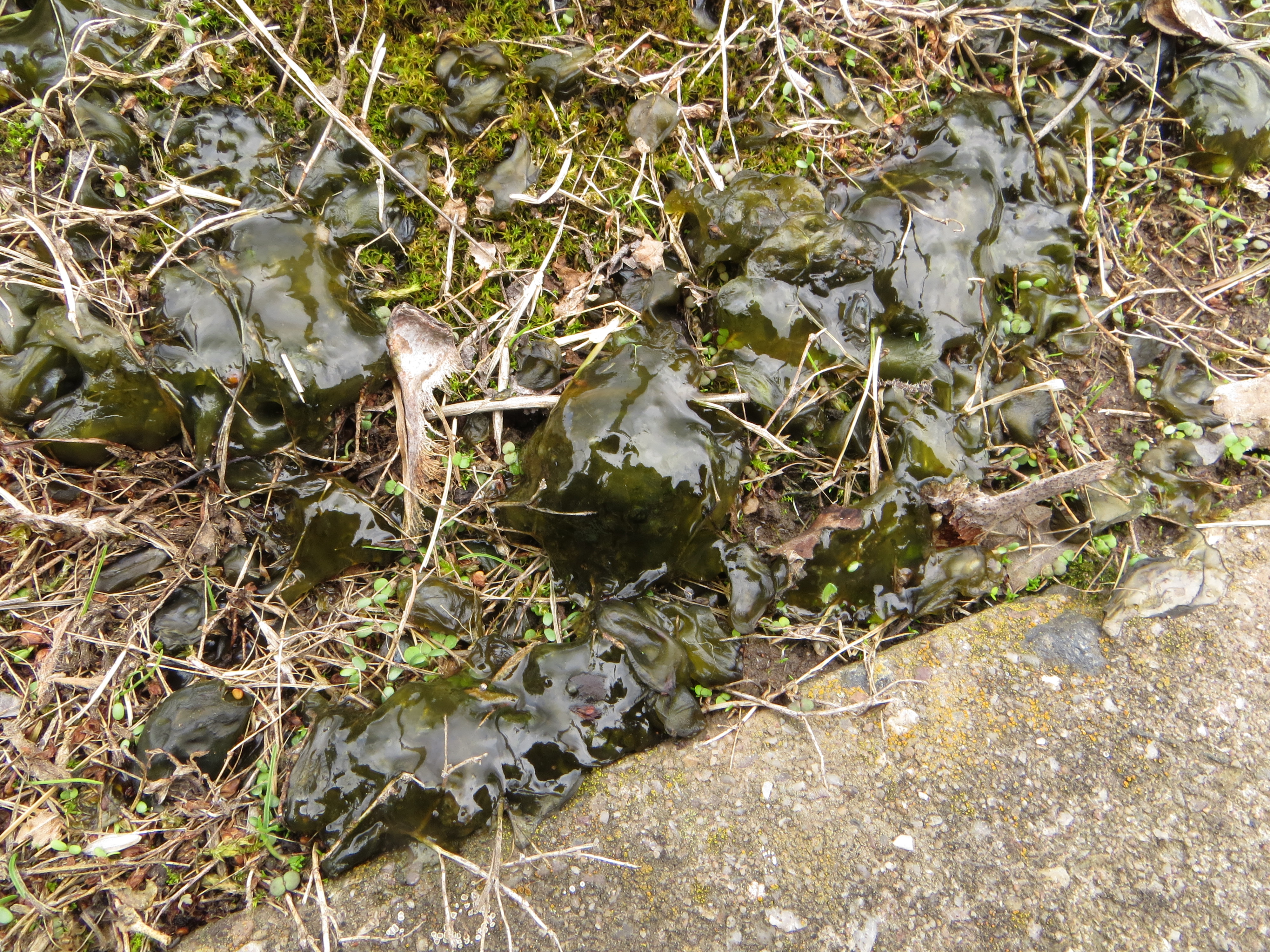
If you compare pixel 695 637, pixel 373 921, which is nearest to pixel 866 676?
pixel 695 637

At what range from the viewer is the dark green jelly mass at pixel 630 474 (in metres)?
2.08

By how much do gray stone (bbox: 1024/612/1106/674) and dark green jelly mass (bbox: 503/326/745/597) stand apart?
1100mm

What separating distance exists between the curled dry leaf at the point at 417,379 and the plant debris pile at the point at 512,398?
0.04 feet

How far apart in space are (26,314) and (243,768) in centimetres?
160

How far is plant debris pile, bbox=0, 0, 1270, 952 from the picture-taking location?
81.0 inches

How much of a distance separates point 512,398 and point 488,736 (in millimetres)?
1093

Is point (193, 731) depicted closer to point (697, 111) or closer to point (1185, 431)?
point (697, 111)

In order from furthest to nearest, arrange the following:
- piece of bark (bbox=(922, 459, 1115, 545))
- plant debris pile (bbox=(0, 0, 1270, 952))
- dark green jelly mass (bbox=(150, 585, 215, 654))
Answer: piece of bark (bbox=(922, 459, 1115, 545)), dark green jelly mass (bbox=(150, 585, 215, 654)), plant debris pile (bbox=(0, 0, 1270, 952))

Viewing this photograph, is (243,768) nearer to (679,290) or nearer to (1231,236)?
(679,290)

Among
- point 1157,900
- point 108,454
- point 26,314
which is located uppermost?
point 26,314

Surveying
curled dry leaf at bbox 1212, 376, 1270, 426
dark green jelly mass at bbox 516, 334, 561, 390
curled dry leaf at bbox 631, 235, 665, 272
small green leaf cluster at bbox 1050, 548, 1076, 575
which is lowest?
small green leaf cluster at bbox 1050, 548, 1076, 575

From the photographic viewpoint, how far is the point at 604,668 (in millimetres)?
2092

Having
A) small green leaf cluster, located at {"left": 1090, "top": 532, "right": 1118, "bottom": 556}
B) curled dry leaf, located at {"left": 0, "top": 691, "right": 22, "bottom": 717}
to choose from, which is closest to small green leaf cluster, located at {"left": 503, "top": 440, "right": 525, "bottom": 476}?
curled dry leaf, located at {"left": 0, "top": 691, "right": 22, "bottom": 717}

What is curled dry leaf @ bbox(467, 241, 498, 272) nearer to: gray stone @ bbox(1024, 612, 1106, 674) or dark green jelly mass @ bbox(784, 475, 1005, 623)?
dark green jelly mass @ bbox(784, 475, 1005, 623)
